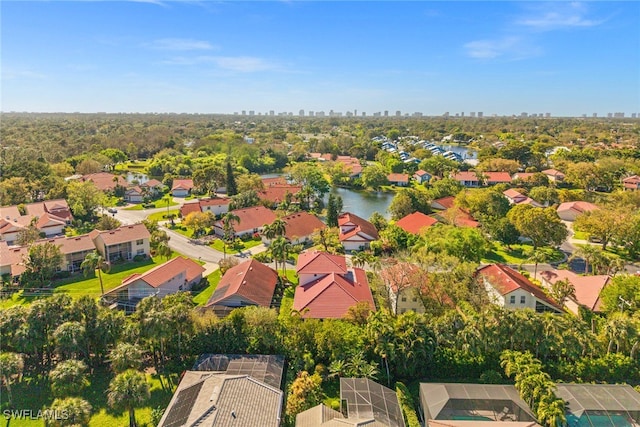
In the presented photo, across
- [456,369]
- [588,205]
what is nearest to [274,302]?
[456,369]

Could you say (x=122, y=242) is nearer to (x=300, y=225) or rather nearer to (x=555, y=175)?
(x=300, y=225)

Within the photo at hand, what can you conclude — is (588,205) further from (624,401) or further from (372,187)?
(624,401)

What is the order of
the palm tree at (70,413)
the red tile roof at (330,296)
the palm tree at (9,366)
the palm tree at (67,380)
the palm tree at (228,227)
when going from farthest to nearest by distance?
the palm tree at (228,227)
the red tile roof at (330,296)
the palm tree at (9,366)
the palm tree at (67,380)
the palm tree at (70,413)

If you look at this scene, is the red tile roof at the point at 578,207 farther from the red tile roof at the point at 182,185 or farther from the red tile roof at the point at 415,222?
the red tile roof at the point at 182,185

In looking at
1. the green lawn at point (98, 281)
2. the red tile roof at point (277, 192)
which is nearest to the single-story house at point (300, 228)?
the green lawn at point (98, 281)

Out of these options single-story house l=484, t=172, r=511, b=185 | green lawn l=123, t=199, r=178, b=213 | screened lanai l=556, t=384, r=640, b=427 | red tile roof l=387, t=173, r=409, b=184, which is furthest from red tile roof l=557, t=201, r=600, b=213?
green lawn l=123, t=199, r=178, b=213

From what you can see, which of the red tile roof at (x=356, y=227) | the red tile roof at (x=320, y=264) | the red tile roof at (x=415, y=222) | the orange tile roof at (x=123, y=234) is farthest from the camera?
the red tile roof at (x=415, y=222)

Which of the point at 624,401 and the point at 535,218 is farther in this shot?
the point at 535,218
